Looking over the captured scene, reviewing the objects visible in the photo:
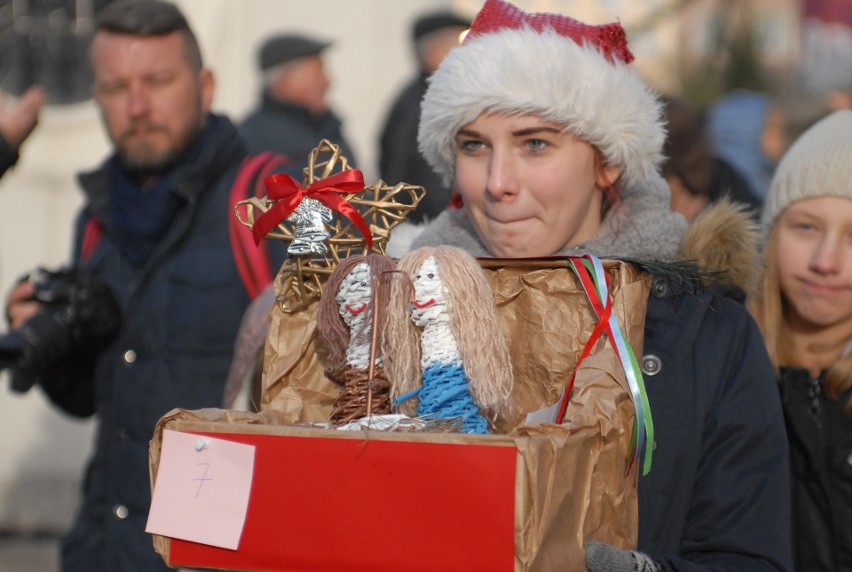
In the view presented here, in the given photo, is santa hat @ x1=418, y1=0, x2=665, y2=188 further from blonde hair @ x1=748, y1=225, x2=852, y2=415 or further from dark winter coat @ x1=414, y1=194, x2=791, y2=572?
blonde hair @ x1=748, y1=225, x2=852, y2=415

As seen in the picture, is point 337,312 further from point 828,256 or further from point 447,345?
point 828,256

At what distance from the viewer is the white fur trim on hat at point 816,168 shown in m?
3.12

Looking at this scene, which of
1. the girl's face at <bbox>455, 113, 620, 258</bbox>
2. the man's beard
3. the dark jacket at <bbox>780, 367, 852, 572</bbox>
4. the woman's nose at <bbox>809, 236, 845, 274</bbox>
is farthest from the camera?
the man's beard

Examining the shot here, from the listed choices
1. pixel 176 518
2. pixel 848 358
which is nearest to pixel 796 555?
pixel 848 358

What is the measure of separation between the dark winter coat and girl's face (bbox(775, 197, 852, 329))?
76 cm

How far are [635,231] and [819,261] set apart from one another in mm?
735

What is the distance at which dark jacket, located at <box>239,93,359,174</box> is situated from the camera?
5957 millimetres

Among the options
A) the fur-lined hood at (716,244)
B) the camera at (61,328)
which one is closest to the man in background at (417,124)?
the camera at (61,328)

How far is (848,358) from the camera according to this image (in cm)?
305

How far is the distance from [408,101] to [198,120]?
216 centimetres

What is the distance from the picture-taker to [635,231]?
258 cm

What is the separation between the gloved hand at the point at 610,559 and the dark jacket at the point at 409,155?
9.40 feet

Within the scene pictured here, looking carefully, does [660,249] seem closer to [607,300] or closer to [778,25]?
[607,300]

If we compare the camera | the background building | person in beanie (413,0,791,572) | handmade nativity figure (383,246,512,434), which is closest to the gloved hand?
person in beanie (413,0,791,572)
